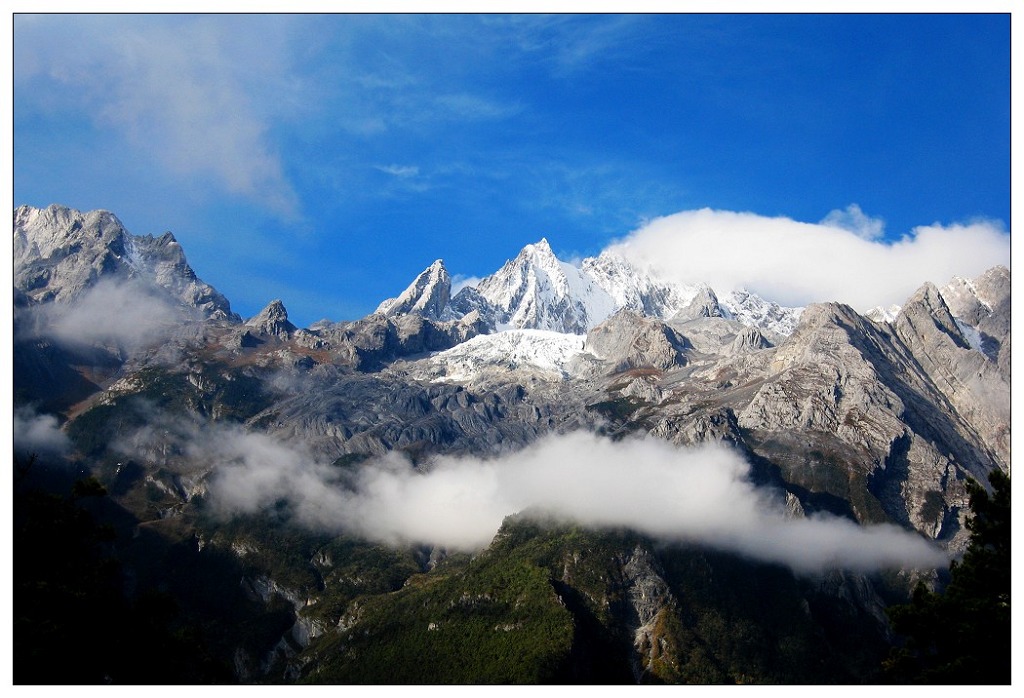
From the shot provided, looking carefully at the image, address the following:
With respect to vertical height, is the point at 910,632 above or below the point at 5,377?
below

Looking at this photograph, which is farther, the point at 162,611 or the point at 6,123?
the point at 162,611

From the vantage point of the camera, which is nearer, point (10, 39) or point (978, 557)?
point (10, 39)

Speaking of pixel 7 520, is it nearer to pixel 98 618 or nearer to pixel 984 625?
pixel 98 618
